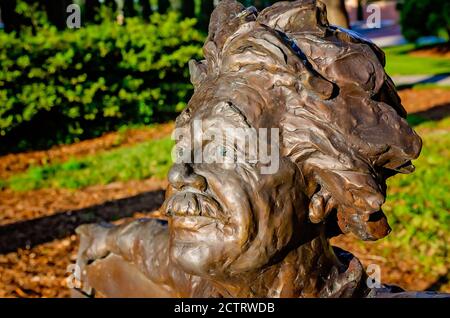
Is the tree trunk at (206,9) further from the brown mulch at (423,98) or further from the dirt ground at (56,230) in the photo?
the dirt ground at (56,230)

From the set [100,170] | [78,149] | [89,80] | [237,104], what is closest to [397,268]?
[237,104]

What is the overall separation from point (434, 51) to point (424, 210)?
61.5 ft

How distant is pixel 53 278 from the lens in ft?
17.7

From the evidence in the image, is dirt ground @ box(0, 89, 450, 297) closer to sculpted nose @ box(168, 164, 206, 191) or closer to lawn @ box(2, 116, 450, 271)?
lawn @ box(2, 116, 450, 271)

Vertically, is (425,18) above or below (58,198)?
above

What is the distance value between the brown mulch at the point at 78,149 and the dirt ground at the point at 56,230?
0.02 m

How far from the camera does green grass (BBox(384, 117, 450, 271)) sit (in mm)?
5234

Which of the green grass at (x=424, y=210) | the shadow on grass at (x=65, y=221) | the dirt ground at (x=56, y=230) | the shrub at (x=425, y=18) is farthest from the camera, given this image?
the shrub at (x=425, y=18)

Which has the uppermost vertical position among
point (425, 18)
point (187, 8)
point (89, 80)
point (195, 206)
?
point (195, 206)

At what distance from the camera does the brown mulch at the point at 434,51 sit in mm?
22277

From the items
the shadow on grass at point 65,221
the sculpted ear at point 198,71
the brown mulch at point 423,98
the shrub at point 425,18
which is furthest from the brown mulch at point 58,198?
the shrub at point 425,18

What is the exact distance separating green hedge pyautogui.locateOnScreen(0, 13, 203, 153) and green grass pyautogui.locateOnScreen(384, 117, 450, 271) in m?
6.08

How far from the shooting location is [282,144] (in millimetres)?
1703

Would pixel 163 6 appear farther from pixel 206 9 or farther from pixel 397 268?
pixel 397 268
